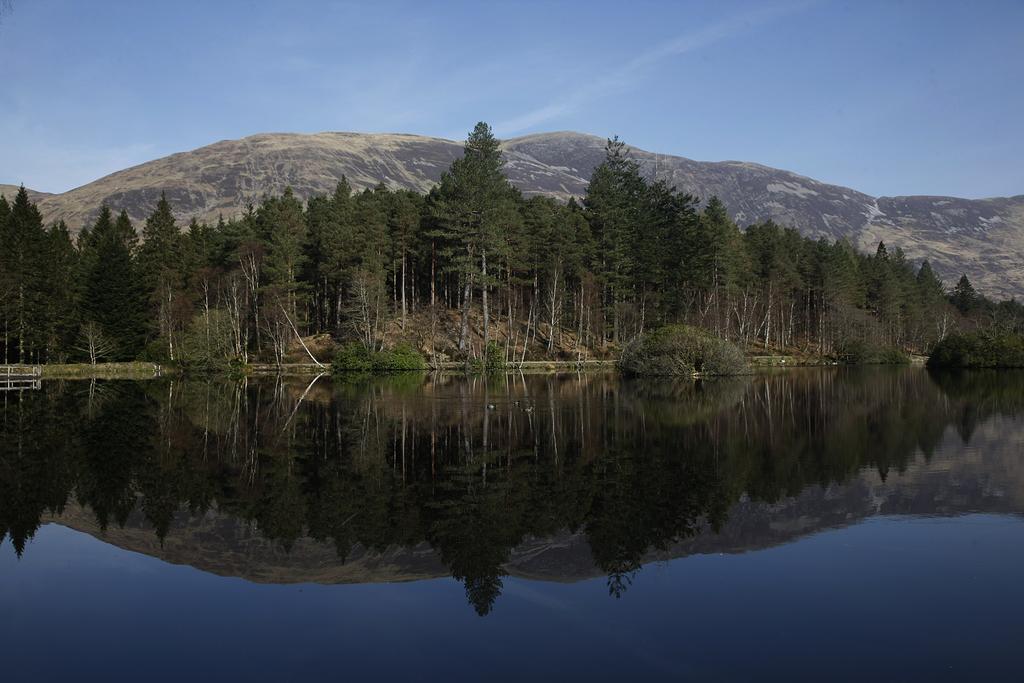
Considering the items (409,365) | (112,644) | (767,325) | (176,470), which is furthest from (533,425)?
(767,325)

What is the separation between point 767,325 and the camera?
334 ft

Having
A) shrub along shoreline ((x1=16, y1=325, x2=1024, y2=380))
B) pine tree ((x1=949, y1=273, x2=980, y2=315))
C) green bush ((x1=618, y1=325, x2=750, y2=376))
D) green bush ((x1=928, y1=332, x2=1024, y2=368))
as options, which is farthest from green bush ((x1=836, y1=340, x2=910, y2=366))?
pine tree ((x1=949, y1=273, x2=980, y2=315))

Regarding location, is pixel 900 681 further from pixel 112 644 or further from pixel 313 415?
pixel 313 415

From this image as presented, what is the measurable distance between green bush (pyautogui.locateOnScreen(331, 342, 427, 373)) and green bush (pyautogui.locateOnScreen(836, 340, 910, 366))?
198 ft

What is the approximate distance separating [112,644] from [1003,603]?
37.6ft

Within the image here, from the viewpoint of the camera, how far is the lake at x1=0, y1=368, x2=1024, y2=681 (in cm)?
852

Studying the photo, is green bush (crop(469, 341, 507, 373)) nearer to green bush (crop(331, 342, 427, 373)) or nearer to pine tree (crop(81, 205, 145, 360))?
green bush (crop(331, 342, 427, 373))

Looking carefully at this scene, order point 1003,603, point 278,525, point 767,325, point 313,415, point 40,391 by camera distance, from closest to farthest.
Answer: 1. point 1003,603
2. point 278,525
3. point 313,415
4. point 40,391
5. point 767,325

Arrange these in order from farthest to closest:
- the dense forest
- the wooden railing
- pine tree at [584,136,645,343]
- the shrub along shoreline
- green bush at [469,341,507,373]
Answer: pine tree at [584,136,645,343] → the dense forest → green bush at [469,341,507,373] → the shrub along shoreline → the wooden railing

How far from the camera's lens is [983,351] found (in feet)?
269

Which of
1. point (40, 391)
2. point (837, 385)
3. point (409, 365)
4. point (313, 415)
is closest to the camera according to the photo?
point (313, 415)

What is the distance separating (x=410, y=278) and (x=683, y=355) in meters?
38.2

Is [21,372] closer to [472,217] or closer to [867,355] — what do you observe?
[472,217]

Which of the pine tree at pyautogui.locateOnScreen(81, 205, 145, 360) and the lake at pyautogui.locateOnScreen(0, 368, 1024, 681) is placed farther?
the pine tree at pyautogui.locateOnScreen(81, 205, 145, 360)
